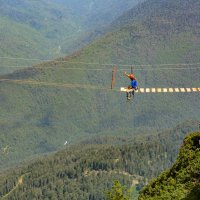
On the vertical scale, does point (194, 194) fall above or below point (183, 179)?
below

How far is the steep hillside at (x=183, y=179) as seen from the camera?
60.9 m

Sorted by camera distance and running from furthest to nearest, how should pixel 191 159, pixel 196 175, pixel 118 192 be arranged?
pixel 191 159 → pixel 196 175 → pixel 118 192

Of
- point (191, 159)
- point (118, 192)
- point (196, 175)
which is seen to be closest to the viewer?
point (118, 192)

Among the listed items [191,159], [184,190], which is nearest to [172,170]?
[191,159]

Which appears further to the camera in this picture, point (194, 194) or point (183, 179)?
point (183, 179)

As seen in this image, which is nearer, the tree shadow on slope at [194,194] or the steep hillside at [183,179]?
the tree shadow on slope at [194,194]

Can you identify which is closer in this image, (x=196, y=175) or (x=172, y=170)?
(x=196, y=175)

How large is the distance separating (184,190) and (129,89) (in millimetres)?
14829

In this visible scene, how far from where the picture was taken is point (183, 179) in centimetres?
6638

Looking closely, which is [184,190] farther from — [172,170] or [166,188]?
[172,170]

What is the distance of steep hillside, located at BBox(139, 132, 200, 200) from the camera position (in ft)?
200

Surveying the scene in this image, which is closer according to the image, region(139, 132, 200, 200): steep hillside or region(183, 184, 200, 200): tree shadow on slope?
region(183, 184, 200, 200): tree shadow on slope

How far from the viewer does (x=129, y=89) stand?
66.9 metres

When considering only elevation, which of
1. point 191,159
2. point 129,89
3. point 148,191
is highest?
point 129,89
